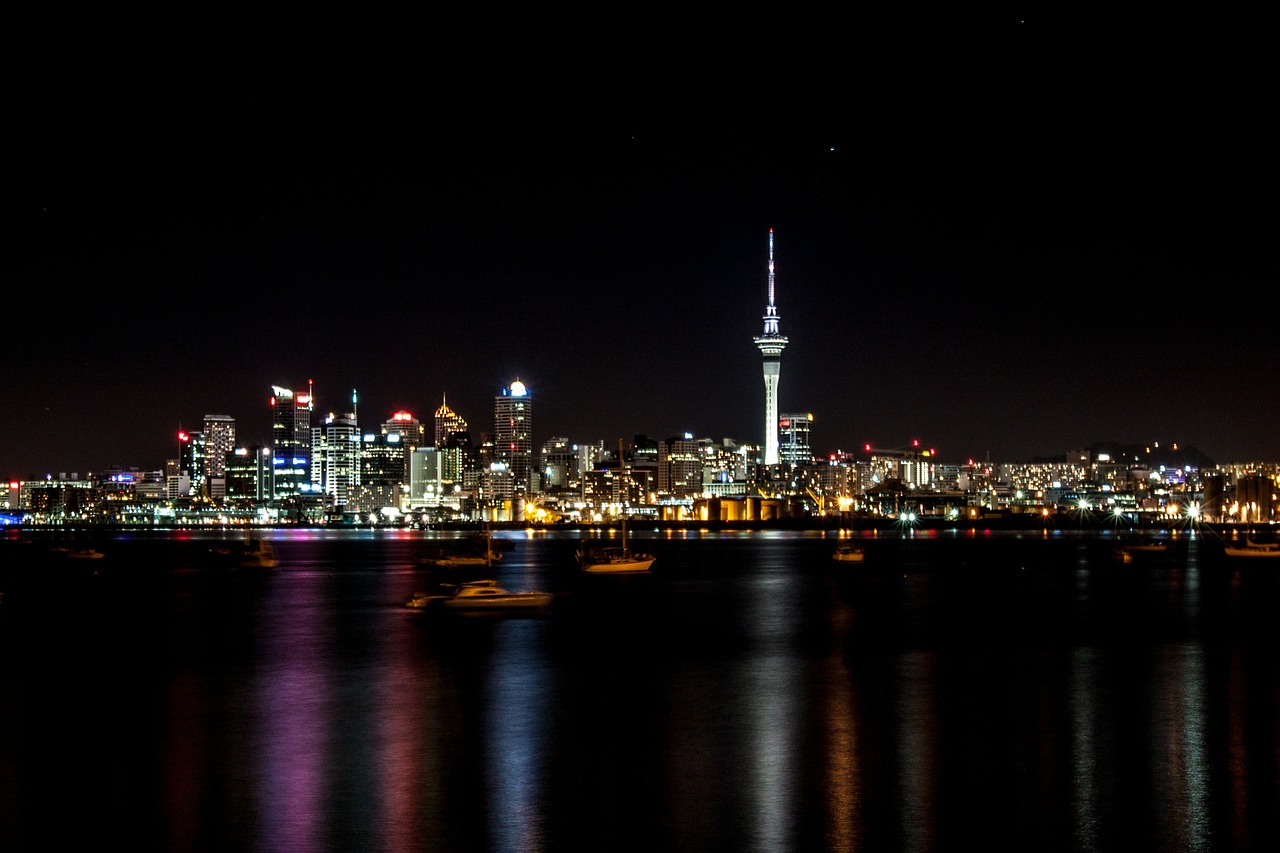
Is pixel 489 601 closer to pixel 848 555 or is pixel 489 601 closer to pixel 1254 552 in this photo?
pixel 848 555

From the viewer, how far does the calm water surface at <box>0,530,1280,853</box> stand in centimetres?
1398

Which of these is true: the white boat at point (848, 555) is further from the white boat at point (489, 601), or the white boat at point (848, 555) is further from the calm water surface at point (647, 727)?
the white boat at point (489, 601)

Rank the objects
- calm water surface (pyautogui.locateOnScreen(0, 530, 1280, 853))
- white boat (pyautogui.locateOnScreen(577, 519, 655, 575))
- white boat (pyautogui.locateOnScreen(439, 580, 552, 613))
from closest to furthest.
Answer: calm water surface (pyautogui.locateOnScreen(0, 530, 1280, 853))
white boat (pyautogui.locateOnScreen(439, 580, 552, 613))
white boat (pyautogui.locateOnScreen(577, 519, 655, 575))

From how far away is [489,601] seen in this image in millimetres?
40375

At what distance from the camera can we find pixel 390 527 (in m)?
195

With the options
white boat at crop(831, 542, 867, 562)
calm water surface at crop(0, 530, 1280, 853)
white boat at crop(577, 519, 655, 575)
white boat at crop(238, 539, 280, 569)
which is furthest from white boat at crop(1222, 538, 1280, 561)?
white boat at crop(238, 539, 280, 569)

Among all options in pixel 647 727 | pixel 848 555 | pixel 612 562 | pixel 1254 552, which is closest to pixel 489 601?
pixel 647 727

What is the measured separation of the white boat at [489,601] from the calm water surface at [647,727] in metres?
1.61

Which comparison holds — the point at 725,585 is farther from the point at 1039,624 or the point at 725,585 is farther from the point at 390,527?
the point at 390,527

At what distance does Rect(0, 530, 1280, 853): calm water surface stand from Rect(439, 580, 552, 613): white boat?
161cm

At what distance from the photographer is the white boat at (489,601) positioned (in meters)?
40.1

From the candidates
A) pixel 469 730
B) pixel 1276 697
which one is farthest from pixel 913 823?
pixel 1276 697

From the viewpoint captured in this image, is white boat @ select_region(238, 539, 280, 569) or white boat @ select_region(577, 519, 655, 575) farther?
white boat @ select_region(238, 539, 280, 569)

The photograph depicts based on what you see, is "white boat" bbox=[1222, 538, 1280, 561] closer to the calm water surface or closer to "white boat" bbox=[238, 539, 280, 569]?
the calm water surface
